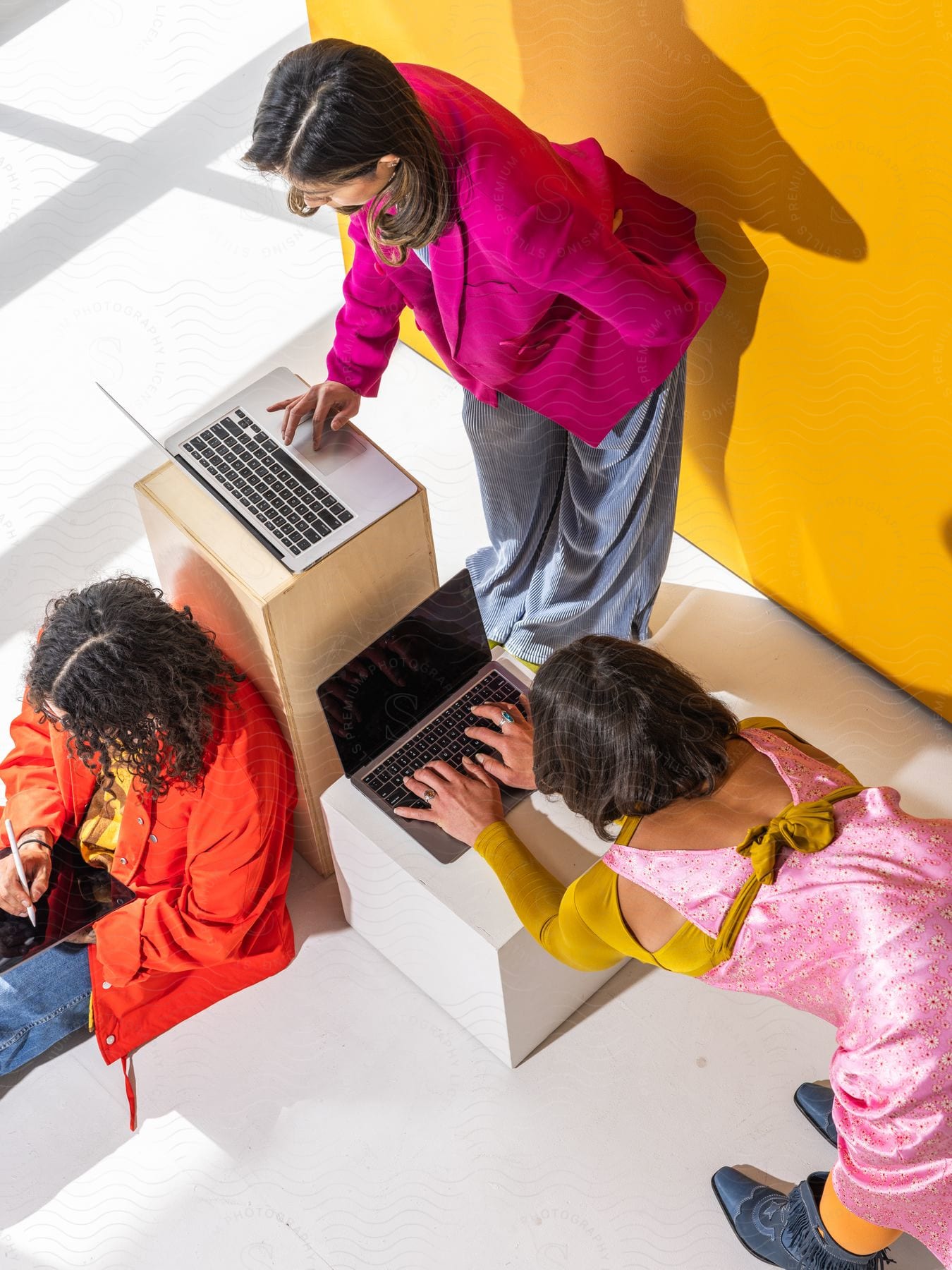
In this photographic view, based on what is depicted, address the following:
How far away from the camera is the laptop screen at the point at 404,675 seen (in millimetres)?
2199

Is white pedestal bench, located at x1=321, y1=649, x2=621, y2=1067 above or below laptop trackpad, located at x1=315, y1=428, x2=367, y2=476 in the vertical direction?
below

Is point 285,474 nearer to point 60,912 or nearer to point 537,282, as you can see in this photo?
point 537,282

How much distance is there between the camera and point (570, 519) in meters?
2.77

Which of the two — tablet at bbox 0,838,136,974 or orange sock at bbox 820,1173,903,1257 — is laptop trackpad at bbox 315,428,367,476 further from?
orange sock at bbox 820,1173,903,1257

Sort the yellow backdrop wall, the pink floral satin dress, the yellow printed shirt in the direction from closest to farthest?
the pink floral satin dress → the yellow backdrop wall → the yellow printed shirt

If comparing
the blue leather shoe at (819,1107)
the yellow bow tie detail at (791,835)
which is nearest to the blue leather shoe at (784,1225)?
the blue leather shoe at (819,1107)

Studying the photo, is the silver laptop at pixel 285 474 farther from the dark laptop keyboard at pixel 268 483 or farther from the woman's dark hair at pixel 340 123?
the woman's dark hair at pixel 340 123

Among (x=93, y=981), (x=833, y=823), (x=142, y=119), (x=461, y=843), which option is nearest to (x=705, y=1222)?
(x=461, y=843)

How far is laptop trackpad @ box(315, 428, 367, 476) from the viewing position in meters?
2.26

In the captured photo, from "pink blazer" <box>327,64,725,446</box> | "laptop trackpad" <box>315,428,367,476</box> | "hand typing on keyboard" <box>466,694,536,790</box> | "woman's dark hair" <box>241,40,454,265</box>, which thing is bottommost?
"hand typing on keyboard" <box>466,694,536,790</box>

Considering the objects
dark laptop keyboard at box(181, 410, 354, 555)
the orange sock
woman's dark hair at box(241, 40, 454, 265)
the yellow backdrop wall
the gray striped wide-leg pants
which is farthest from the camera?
the gray striped wide-leg pants

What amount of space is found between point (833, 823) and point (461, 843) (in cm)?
68

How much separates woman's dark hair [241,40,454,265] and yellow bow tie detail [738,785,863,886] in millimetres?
1051

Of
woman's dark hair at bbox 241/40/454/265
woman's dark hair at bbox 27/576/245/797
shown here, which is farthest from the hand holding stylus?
woman's dark hair at bbox 241/40/454/265
